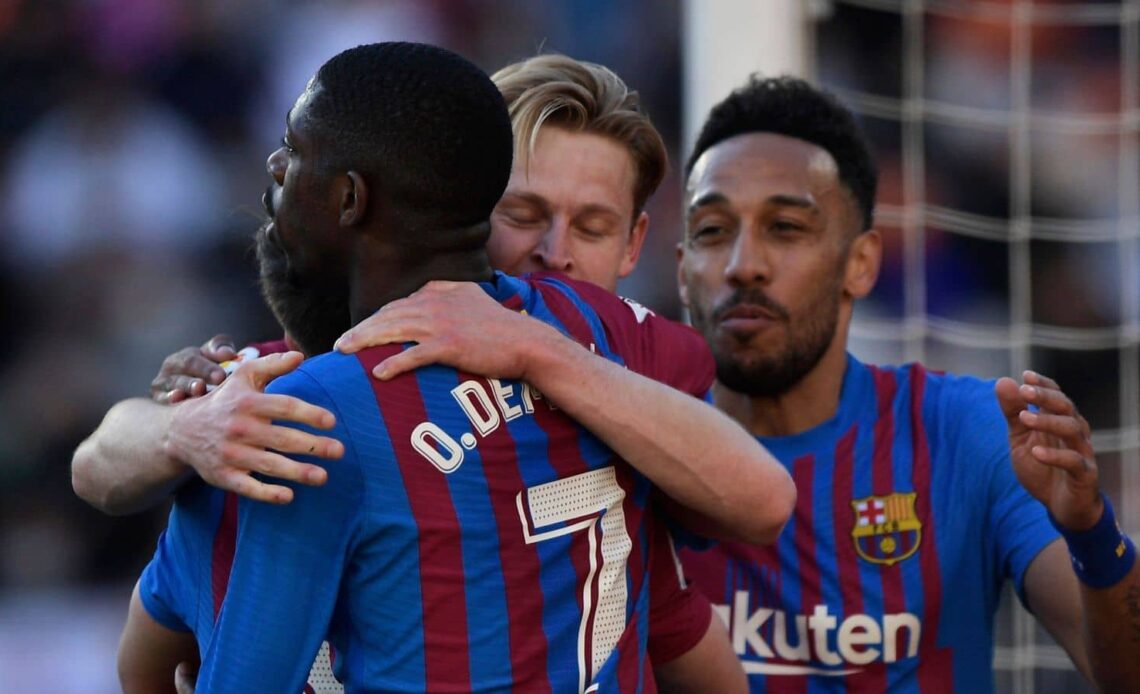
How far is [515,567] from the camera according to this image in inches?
68.1

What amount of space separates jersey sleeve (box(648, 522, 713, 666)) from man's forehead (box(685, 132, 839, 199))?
1169mm

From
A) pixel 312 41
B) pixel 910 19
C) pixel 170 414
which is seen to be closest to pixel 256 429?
pixel 170 414

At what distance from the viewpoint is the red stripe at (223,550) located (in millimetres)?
1913

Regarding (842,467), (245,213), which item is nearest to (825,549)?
(842,467)

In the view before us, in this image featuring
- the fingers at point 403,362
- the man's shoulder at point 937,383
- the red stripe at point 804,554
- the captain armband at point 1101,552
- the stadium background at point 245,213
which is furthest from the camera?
the stadium background at point 245,213

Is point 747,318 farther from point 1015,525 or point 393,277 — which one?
point 393,277

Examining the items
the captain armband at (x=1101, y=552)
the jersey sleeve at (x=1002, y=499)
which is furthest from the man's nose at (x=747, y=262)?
the captain armband at (x=1101, y=552)

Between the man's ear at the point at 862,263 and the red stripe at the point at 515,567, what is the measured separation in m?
1.68

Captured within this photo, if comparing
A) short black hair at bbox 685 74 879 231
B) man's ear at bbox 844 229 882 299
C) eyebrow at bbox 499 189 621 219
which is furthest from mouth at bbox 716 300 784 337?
eyebrow at bbox 499 189 621 219

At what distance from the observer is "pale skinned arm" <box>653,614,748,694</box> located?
2246 millimetres

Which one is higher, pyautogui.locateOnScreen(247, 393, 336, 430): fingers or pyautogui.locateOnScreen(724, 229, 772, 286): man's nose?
pyautogui.locateOnScreen(724, 229, 772, 286): man's nose

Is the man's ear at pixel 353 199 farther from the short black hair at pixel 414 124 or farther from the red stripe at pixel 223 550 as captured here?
the red stripe at pixel 223 550

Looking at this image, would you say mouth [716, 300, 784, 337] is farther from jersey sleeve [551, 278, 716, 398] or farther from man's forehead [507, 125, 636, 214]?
jersey sleeve [551, 278, 716, 398]

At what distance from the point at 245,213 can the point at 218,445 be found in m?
3.59
